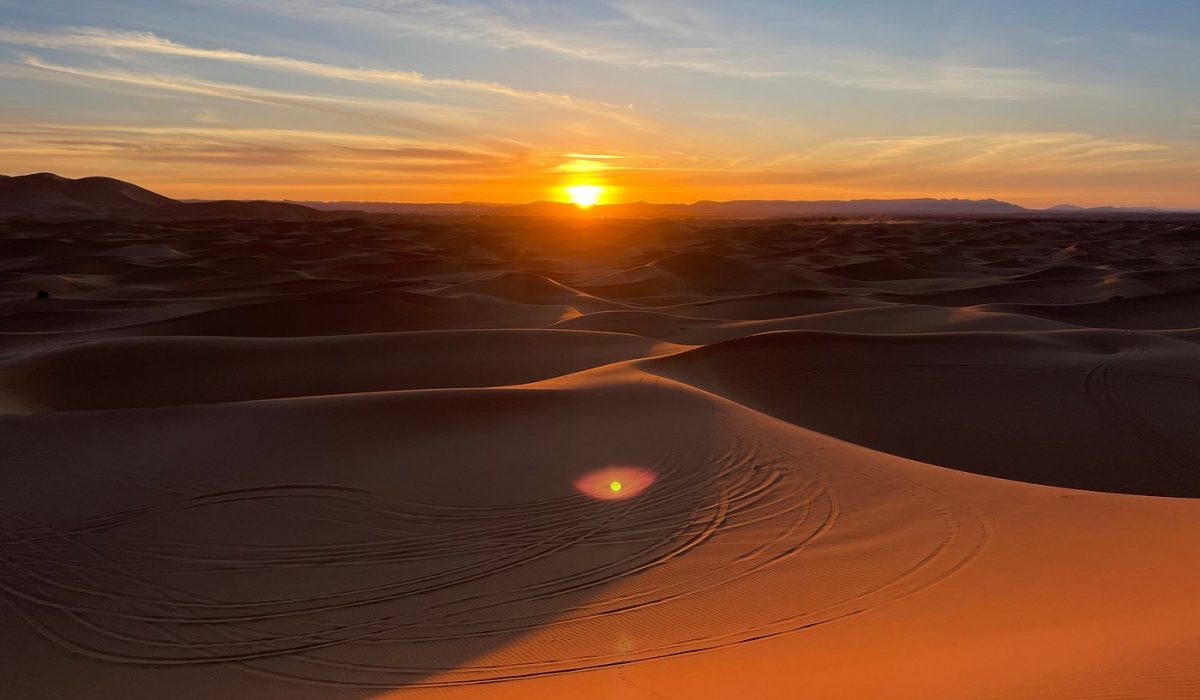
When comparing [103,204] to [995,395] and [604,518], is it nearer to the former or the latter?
[995,395]

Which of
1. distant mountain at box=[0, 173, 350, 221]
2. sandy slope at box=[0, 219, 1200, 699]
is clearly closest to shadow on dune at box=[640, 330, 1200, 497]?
sandy slope at box=[0, 219, 1200, 699]

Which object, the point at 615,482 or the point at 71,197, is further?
the point at 71,197

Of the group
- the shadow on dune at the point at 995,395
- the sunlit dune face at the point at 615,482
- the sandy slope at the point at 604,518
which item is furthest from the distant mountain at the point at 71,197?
the sunlit dune face at the point at 615,482

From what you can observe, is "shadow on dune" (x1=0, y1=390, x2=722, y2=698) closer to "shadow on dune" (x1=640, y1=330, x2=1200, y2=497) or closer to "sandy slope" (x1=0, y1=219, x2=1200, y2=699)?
"sandy slope" (x1=0, y1=219, x2=1200, y2=699)

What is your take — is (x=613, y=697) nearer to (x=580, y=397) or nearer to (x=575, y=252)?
(x=580, y=397)

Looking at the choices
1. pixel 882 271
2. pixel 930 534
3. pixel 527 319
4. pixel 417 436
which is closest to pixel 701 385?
pixel 417 436

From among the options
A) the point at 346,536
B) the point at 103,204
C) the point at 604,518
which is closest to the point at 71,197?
the point at 103,204
